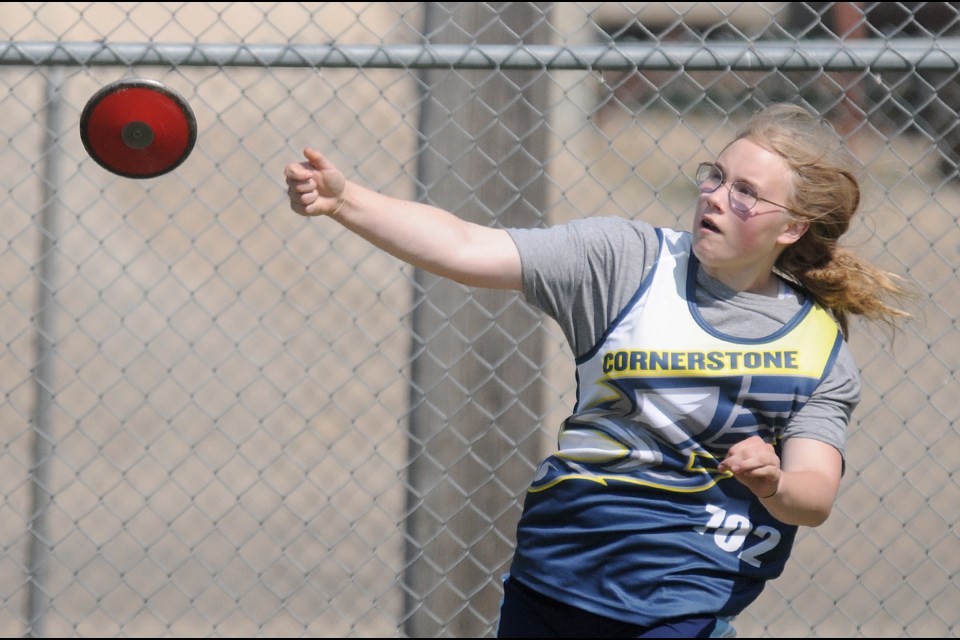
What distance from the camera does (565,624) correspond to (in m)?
2.03

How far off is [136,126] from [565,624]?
1229 mm

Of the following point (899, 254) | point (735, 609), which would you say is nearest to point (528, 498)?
point (735, 609)

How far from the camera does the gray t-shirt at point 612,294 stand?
6.48 feet

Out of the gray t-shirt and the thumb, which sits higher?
the thumb

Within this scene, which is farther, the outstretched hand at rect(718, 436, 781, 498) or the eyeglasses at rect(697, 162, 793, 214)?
the eyeglasses at rect(697, 162, 793, 214)

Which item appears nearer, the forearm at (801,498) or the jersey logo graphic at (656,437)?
the forearm at (801,498)

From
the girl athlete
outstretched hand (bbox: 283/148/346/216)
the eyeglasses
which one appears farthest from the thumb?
the eyeglasses

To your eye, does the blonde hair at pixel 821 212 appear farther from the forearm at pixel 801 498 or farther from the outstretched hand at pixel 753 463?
the outstretched hand at pixel 753 463

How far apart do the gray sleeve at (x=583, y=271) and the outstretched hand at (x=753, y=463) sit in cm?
39

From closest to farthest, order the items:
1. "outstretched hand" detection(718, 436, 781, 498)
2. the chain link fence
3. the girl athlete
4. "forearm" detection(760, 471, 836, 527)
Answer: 1. "outstretched hand" detection(718, 436, 781, 498)
2. "forearm" detection(760, 471, 836, 527)
3. the girl athlete
4. the chain link fence

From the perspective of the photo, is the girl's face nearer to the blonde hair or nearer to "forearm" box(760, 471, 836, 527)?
the blonde hair

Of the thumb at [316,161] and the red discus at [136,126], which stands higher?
the red discus at [136,126]

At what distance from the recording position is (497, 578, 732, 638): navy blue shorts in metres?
1.99

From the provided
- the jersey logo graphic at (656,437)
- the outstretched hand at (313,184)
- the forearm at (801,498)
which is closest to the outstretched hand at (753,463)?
the forearm at (801,498)
